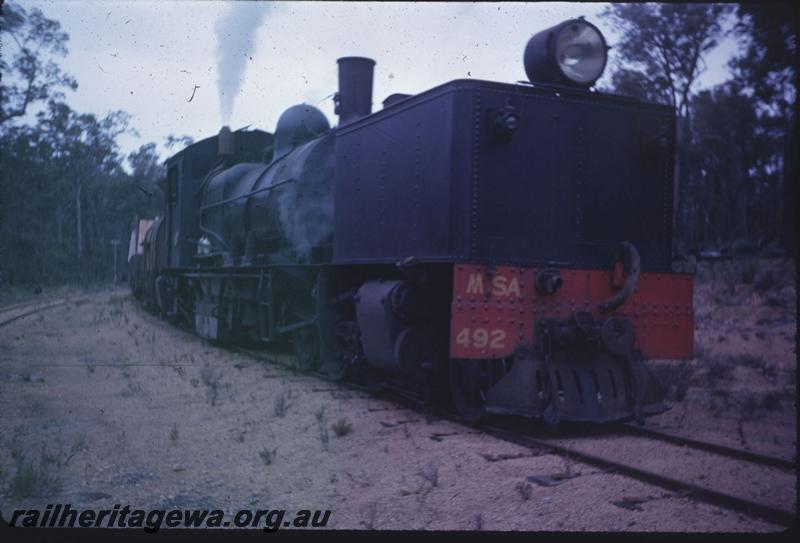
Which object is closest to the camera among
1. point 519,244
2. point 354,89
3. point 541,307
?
point 541,307

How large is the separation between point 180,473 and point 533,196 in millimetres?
3747

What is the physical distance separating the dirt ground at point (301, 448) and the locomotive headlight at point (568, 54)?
11.2ft

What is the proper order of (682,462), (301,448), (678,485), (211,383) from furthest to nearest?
(211,383) → (301,448) → (682,462) → (678,485)

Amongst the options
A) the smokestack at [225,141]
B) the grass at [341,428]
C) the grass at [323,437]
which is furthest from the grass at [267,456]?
the smokestack at [225,141]

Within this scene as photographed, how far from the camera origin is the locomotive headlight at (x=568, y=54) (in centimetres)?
675

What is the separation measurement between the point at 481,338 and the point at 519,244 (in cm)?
102

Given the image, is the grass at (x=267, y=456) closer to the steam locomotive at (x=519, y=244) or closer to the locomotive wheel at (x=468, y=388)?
the steam locomotive at (x=519, y=244)

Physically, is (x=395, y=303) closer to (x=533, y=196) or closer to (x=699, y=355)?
(x=533, y=196)

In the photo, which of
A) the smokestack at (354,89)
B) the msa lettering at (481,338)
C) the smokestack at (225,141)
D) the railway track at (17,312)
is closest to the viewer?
A: the msa lettering at (481,338)

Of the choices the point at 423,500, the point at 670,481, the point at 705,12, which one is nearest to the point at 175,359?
the point at 423,500

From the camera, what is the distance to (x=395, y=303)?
6668 millimetres

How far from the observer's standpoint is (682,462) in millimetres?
5223

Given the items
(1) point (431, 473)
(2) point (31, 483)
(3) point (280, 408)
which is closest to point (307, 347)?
(3) point (280, 408)

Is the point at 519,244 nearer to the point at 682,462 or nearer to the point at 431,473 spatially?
the point at 682,462
